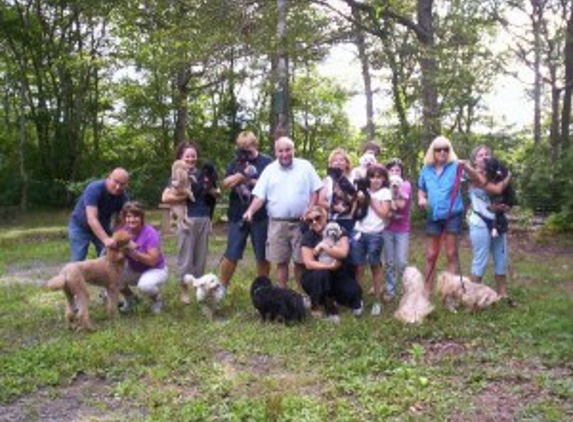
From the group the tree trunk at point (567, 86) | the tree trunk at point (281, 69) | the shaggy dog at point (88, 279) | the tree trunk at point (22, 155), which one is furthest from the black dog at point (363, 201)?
the tree trunk at point (22, 155)

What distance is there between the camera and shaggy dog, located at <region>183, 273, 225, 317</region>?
655 centimetres

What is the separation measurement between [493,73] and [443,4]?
257cm

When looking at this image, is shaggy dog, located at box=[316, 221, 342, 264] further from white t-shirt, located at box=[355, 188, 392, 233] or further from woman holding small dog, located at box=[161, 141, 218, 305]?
woman holding small dog, located at box=[161, 141, 218, 305]

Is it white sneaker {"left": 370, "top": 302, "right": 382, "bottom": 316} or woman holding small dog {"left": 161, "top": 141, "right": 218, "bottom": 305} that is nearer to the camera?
white sneaker {"left": 370, "top": 302, "right": 382, "bottom": 316}

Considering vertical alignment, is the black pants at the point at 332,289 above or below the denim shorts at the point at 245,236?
below

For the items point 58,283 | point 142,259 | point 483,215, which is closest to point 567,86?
point 483,215

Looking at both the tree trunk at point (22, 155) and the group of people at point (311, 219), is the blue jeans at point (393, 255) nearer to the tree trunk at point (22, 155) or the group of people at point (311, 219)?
the group of people at point (311, 219)

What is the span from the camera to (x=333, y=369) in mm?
4953

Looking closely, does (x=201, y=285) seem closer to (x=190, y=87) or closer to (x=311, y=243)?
(x=311, y=243)

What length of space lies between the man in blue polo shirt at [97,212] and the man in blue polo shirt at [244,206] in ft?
3.47

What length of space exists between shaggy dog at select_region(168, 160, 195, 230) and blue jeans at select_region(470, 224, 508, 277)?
9.43 ft

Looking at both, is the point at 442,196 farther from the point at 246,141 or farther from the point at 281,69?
the point at 281,69

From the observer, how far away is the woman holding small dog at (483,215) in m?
6.87

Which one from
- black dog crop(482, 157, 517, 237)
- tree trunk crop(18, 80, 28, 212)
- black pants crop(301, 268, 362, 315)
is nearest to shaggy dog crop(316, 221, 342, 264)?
black pants crop(301, 268, 362, 315)
